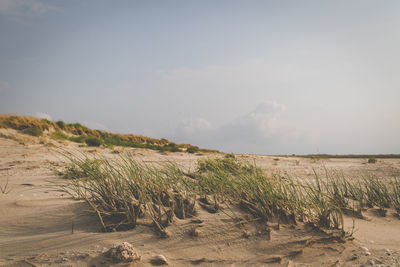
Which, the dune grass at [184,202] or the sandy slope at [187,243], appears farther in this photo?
the dune grass at [184,202]

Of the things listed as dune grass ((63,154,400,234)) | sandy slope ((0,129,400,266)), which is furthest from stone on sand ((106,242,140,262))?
dune grass ((63,154,400,234))

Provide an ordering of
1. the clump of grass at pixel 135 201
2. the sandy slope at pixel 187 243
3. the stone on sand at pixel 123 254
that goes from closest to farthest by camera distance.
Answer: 1. the stone on sand at pixel 123 254
2. the sandy slope at pixel 187 243
3. the clump of grass at pixel 135 201


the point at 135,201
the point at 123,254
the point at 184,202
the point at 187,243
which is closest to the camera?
the point at 123,254

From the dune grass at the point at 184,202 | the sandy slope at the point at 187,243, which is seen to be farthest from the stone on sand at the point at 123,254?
the dune grass at the point at 184,202

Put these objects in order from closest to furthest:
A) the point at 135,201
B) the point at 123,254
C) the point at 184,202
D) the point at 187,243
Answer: the point at 123,254, the point at 187,243, the point at 135,201, the point at 184,202

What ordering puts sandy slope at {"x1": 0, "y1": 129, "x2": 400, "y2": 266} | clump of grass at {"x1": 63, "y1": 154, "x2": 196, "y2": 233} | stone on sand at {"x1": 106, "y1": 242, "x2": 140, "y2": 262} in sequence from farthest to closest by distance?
1. clump of grass at {"x1": 63, "y1": 154, "x2": 196, "y2": 233}
2. sandy slope at {"x1": 0, "y1": 129, "x2": 400, "y2": 266}
3. stone on sand at {"x1": 106, "y1": 242, "x2": 140, "y2": 262}

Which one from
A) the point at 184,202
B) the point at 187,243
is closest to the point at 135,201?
the point at 184,202

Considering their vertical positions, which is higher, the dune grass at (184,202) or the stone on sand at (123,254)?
the dune grass at (184,202)

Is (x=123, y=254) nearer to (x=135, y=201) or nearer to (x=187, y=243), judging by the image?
(x=187, y=243)

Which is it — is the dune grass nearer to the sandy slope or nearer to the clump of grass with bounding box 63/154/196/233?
the clump of grass with bounding box 63/154/196/233

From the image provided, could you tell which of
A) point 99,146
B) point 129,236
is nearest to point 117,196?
→ point 129,236

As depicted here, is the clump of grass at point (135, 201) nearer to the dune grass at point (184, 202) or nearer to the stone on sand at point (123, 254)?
the dune grass at point (184, 202)

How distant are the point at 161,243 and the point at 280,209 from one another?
1.23 m

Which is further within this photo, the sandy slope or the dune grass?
the dune grass
